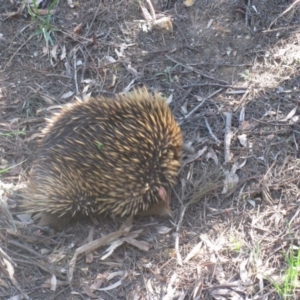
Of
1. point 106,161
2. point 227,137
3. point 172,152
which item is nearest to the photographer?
point 106,161

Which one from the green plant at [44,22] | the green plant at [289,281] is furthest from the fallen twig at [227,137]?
the green plant at [44,22]

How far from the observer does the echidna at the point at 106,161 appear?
3.34m

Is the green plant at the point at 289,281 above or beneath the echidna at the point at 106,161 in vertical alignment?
beneath

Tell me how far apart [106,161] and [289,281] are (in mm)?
1228

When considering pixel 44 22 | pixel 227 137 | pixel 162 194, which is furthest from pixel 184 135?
pixel 44 22

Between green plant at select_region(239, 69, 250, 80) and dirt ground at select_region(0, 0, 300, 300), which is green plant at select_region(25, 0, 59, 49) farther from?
green plant at select_region(239, 69, 250, 80)

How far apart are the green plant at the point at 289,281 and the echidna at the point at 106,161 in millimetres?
884

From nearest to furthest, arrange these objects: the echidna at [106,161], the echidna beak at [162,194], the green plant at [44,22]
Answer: the echidna at [106,161] < the echidna beak at [162,194] < the green plant at [44,22]

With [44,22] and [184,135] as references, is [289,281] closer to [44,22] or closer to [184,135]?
[184,135]

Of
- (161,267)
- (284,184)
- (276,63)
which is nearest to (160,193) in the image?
(161,267)

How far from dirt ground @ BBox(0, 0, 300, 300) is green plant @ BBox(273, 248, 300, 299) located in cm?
1

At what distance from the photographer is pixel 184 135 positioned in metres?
3.90

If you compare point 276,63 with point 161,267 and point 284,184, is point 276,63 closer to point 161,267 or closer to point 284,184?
point 284,184

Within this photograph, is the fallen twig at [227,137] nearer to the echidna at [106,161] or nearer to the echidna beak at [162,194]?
the echidna at [106,161]
